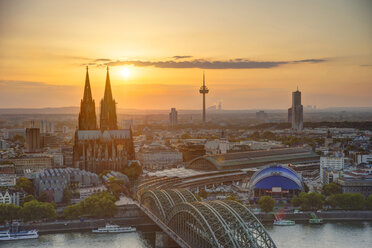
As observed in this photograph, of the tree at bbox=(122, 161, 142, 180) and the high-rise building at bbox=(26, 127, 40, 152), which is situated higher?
the high-rise building at bbox=(26, 127, 40, 152)

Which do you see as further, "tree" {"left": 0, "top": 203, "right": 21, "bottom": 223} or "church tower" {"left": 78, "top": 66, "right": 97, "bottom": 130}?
"church tower" {"left": 78, "top": 66, "right": 97, "bottom": 130}

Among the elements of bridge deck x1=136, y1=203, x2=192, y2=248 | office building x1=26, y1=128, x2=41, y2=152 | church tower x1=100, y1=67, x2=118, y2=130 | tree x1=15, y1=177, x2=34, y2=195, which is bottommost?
bridge deck x1=136, y1=203, x2=192, y2=248

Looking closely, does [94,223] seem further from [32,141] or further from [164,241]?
[32,141]

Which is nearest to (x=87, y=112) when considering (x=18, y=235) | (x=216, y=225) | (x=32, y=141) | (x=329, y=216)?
(x=18, y=235)

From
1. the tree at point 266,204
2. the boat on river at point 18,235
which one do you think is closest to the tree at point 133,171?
the tree at point 266,204

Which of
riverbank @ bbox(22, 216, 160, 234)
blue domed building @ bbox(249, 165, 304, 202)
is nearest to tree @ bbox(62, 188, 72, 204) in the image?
riverbank @ bbox(22, 216, 160, 234)

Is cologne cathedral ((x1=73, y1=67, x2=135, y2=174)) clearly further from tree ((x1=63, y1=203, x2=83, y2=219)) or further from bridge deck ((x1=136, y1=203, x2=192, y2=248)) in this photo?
bridge deck ((x1=136, y1=203, x2=192, y2=248))

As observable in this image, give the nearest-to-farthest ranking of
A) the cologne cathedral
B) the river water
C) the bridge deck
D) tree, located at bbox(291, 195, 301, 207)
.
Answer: the bridge deck, the river water, tree, located at bbox(291, 195, 301, 207), the cologne cathedral

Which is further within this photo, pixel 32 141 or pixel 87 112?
pixel 32 141
